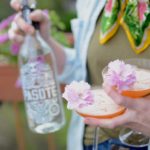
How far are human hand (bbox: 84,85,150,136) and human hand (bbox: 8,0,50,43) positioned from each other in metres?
0.50

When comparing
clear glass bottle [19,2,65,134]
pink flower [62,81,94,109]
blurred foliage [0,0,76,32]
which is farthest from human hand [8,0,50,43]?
blurred foliage [0,0,76,32]

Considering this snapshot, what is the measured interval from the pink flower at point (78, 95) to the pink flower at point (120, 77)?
0.07m

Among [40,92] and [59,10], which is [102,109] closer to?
[40,92]

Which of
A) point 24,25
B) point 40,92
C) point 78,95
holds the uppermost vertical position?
point 24,25

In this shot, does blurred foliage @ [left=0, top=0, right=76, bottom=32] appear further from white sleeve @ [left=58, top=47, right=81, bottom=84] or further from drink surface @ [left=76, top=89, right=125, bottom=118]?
drink surface @ [left=76, top=89, right=125, bottom=118]

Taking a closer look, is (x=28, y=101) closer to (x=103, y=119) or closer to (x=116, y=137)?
(x=116, y=137)

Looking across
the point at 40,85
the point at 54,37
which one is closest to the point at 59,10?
the point at 54,37

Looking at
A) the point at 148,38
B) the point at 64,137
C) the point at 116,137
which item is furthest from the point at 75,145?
the point at 64,137

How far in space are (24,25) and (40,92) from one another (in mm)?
221

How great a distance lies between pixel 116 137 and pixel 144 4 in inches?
15.0

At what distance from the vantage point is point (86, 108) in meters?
1.01

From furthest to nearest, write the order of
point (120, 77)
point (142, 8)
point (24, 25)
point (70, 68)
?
1. point (70, 68)
2. point (24, 25)
3. point (142, 8)
4. point (120, 77)

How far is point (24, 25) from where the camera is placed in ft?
4.69

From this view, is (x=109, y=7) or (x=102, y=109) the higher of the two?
(x=109, y=7)
